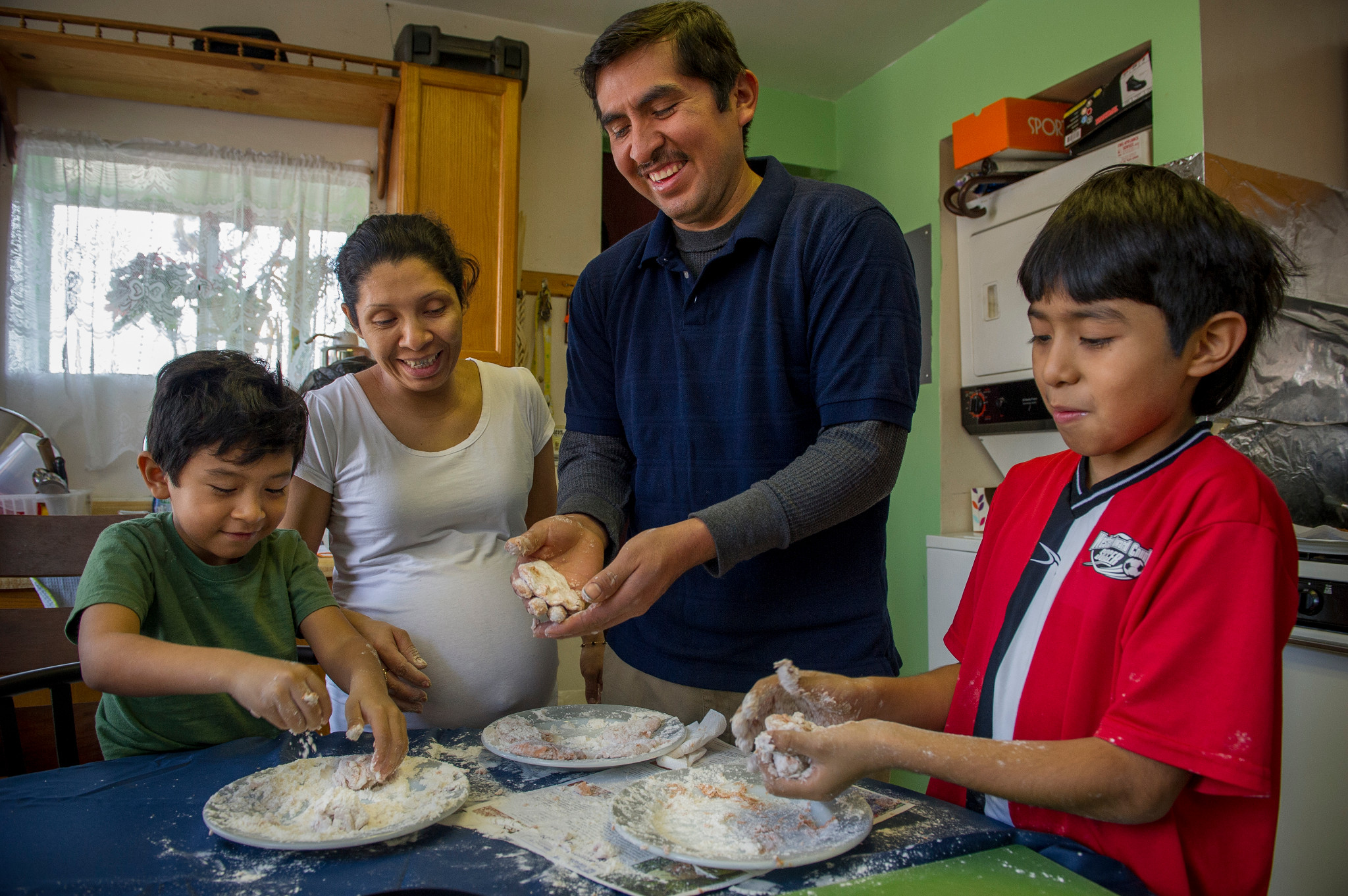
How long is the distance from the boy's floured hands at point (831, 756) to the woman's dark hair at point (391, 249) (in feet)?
3.51

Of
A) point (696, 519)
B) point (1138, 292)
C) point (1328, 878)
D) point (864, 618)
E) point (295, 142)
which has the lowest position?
point (1328, 878)

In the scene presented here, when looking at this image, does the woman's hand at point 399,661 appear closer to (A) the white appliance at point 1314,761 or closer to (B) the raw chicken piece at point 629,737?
(B) the raw chicken piece at point 629,737

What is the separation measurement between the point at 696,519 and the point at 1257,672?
57 cm

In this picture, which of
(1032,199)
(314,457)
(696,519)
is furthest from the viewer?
(1032,199)

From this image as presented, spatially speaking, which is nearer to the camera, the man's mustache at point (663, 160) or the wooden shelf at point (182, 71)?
the man's mustache at point (663, 160)

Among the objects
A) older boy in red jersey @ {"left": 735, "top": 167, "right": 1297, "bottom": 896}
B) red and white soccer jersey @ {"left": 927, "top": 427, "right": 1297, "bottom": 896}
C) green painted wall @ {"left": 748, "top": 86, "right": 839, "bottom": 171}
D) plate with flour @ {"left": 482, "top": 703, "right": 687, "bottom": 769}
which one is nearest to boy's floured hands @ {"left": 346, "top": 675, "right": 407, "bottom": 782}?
plate with flour @ {"left": 482, "top": 703, "right": 687, "bottom": 769}

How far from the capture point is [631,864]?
74cm

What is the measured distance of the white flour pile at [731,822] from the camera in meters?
0.76

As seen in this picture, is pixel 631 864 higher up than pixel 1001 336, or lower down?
lower down

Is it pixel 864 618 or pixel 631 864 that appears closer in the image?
pixel 631 864

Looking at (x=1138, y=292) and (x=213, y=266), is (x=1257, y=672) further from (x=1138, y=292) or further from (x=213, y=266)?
(x=213, y=266)

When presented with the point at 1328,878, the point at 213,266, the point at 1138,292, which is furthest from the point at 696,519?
the point at 213,266

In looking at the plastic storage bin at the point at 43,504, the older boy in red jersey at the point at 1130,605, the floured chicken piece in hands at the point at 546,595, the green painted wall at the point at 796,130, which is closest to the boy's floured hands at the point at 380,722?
the floured chicken piece in hands at the point at 546,595

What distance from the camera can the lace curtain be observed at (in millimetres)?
→ 2912
